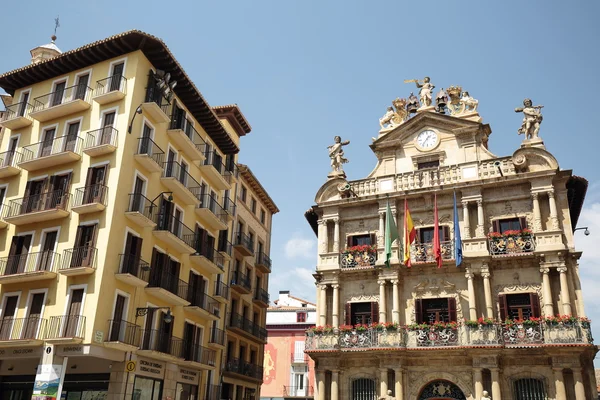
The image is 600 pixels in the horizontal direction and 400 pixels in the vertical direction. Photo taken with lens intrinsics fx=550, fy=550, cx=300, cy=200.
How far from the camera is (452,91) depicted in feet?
112

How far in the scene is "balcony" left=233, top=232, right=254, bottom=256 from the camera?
126 ft

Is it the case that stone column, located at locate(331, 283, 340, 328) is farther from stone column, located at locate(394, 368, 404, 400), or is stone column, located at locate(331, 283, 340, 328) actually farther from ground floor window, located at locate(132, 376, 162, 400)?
ground floor window, located at locate(132, 376, 162, 400)

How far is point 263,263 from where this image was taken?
43438 millimetres

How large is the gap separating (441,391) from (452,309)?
4177mm

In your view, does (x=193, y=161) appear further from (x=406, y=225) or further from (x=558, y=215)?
(x=558, y=215)

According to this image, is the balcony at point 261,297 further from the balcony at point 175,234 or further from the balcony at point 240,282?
the balcony at point 175,234

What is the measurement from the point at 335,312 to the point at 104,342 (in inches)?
510

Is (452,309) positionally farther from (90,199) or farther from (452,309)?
(90,199)

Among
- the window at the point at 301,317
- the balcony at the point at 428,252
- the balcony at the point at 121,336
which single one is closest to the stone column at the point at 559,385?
the balcony at the point at 428,252

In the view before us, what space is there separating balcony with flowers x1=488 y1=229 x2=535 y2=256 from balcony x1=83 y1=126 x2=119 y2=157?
1979cm

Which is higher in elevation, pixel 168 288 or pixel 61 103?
pixel 61 103

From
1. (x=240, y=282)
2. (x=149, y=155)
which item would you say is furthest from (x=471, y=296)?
(x=149, y=155)

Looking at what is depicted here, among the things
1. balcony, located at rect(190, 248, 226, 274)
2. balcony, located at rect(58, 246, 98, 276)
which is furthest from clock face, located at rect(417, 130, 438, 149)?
balcony, located at rect(58, 246, 98, 276)

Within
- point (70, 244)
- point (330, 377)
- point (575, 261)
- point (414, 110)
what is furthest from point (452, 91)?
point (70, 244)
